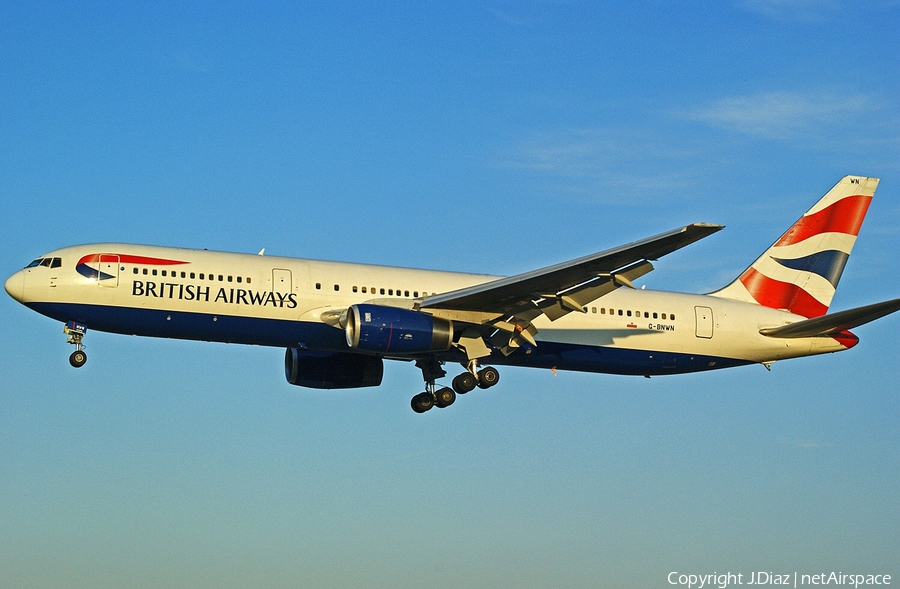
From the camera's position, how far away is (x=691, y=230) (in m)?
32.7

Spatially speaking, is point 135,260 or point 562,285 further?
point 135,260

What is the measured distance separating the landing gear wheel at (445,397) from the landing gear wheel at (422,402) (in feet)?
1.07

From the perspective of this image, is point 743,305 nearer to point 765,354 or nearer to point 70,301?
point 765,354

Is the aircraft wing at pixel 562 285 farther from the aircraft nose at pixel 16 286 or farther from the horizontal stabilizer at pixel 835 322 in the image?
the aircraft nose at pixel 16 286

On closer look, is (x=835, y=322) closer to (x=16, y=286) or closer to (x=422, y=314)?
(x=422, y=314)

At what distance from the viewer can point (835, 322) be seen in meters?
43.4

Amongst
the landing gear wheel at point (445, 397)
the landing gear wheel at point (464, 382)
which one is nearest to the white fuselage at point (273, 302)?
the landing gear wheel at point (464, 382)

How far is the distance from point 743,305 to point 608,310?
19.6 feet

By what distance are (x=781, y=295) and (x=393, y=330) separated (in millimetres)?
17607

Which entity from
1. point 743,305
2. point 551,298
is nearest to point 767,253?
point 743,305

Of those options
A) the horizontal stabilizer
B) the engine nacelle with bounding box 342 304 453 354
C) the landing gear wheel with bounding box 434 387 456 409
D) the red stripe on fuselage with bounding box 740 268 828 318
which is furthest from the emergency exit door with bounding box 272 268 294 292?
the red stripe on fuselage with bounding box 740 268 828 318

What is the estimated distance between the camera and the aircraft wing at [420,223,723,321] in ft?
116

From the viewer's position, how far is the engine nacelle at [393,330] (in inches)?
1526

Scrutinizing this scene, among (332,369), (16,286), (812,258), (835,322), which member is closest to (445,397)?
(332,369)
